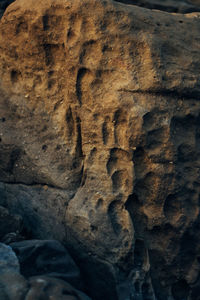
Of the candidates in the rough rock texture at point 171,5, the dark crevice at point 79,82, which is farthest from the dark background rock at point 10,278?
the rough rock texture at point 171,5

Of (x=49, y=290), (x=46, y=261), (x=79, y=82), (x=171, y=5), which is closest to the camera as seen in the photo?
(x=49, y=290)

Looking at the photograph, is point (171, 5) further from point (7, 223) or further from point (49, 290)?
point (49, 290)

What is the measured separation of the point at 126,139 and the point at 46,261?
960mm

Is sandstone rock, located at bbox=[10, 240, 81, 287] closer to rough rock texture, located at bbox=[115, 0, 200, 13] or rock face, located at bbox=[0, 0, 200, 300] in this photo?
rock face, located at bbox=[0, 0, 200, 300]

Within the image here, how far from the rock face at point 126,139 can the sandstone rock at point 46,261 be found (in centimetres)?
17

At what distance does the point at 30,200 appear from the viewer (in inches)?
110

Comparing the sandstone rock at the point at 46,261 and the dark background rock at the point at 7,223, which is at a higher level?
the dark background rock at the point at 7,223

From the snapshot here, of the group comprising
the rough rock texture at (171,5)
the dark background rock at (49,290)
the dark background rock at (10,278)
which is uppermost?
the rough rock texture at (171,5)

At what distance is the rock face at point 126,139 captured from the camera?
2385 millimetres

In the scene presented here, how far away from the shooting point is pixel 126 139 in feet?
7.84

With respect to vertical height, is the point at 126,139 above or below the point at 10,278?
above

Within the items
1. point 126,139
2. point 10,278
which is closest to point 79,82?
point 126,139

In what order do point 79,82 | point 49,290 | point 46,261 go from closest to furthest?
1. point 49,290
2. point 46,261
3. point 79,82

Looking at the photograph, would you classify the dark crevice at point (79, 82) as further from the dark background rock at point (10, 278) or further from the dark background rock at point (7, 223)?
the dark background rock at point (10, 278)
